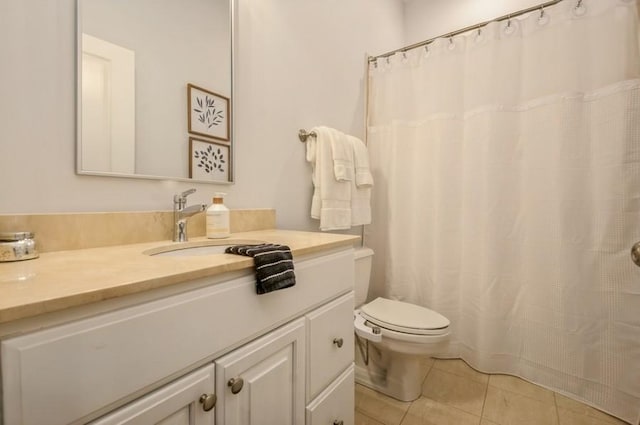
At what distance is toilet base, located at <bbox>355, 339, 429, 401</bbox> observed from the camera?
1460 millimetres

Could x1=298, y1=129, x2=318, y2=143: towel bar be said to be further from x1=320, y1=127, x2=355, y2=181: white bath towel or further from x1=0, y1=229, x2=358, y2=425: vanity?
x1=0, y1=229, x2=358, y2=425: vanity

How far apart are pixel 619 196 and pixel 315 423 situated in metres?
1.59

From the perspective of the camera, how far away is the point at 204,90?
3.72 ft

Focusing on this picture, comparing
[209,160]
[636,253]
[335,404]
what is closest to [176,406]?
[335,404]

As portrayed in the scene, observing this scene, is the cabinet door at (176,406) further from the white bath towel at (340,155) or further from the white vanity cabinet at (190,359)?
the white bath towel at (340,155)

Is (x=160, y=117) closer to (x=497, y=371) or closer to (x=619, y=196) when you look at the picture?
(x=619, y=196)

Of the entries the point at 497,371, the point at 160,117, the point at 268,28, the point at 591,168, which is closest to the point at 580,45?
the point at 591,168

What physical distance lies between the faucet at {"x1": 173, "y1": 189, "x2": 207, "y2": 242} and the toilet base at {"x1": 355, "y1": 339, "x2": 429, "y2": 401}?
1.06 meters

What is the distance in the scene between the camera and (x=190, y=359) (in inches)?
22.8

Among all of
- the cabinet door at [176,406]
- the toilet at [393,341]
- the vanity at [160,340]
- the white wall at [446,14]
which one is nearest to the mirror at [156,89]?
→ the vanity at [160,340]

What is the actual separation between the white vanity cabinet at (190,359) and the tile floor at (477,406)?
1.95 feet

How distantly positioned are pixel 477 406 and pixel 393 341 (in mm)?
516

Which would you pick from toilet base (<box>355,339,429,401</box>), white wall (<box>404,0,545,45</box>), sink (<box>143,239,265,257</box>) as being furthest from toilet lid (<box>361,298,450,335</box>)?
white wall (<box>404,0,545,45</box>)

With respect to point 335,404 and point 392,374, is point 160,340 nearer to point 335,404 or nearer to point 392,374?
point 335,404
